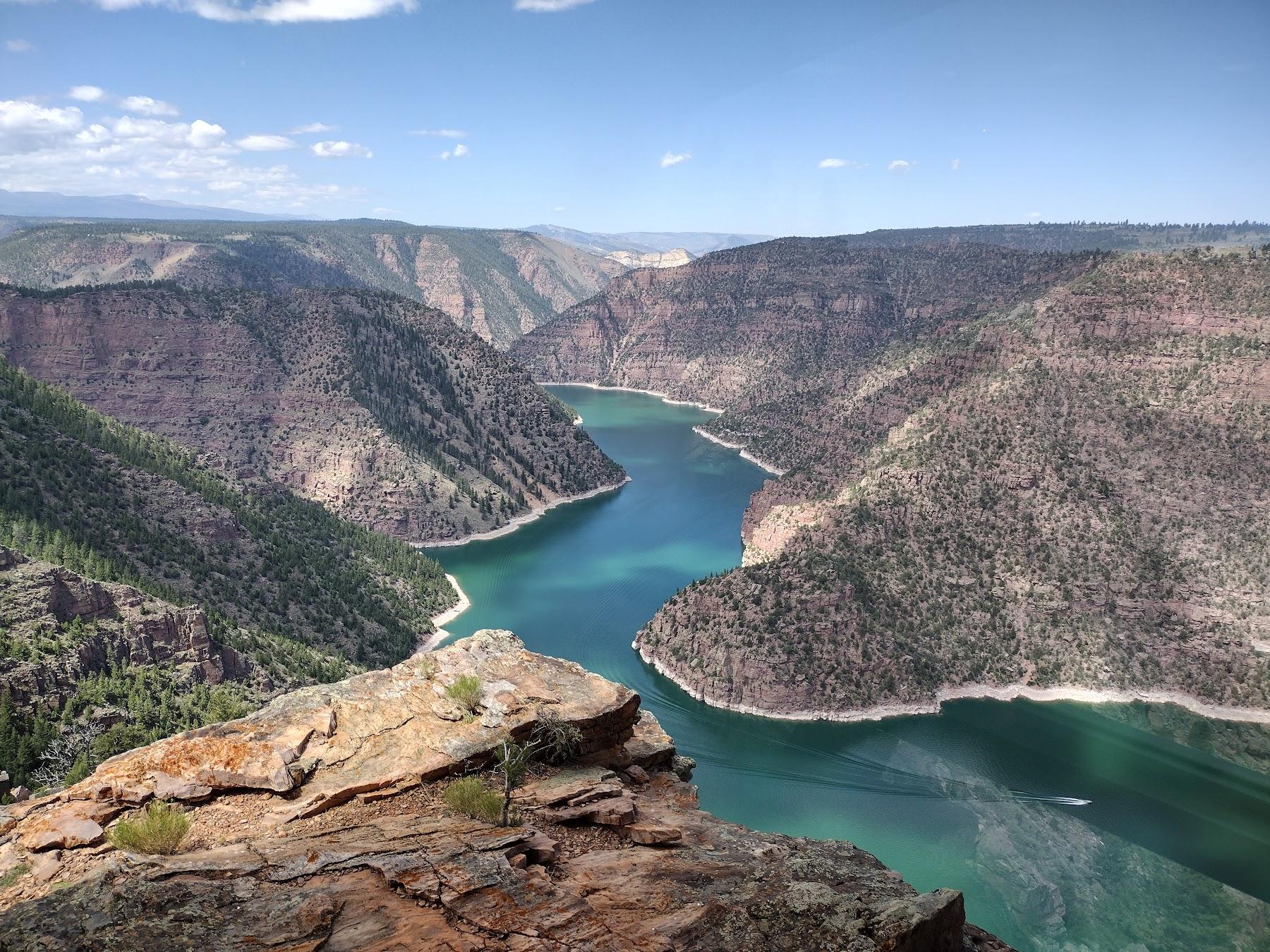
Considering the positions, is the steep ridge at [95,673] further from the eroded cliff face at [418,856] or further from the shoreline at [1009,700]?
the shoreline at [1009,700]

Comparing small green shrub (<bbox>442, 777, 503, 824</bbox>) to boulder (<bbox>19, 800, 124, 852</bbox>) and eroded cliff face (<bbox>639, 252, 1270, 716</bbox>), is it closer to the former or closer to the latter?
boulder (<bbox>19, 800, 124, 852</bbox>)

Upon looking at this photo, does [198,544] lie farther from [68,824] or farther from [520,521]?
[68,824]

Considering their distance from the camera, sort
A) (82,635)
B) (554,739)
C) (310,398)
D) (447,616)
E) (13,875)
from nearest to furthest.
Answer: (13,875), (554,739), (82,635), (447,616), (310,398)

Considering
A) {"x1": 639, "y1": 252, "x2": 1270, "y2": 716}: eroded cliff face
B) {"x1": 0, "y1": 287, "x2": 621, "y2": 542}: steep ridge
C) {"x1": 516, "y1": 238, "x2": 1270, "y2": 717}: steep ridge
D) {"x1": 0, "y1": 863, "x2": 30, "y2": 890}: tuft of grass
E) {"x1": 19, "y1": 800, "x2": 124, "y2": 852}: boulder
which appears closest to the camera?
{"x1": 0, "y1": 863, "x2": 30, "y2": 890}: tuft of grass

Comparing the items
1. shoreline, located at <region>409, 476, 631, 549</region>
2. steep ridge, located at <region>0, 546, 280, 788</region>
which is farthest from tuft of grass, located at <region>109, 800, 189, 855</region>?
shoreline, located at <region>409, 476, 631, 549</region>

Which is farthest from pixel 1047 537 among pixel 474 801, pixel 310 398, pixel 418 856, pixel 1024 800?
pixel 310 398

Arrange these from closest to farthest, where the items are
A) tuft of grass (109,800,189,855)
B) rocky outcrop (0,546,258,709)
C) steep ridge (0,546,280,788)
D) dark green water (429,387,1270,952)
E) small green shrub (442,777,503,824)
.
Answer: tuft of grass (109,800,189,855)
small green shrub (442,777,503,824)
steep ridge (0,546,280,788)
rocky outcrop (0,546,258,709)
dark green water (429,387,1270,952)
